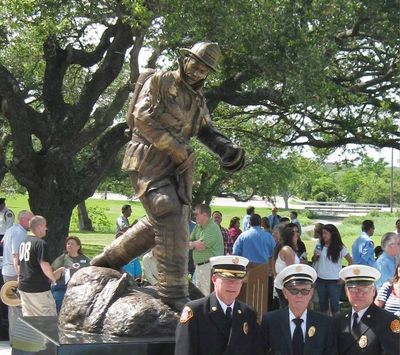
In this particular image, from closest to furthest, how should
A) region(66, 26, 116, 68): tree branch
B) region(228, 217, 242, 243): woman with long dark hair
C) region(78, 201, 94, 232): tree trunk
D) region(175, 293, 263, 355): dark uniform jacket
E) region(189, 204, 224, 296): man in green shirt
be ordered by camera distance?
region(175, 293, 263, 355): dark uniform jacket, region(189, 204, 224, 296): man in green shirt, region(228, 217, 242, 243): woman with long dark hair, region(66, 26, 116, 68): tree branch, region(78, 201, 94, 232): tree trunk

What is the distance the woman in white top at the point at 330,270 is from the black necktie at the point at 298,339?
6424mm

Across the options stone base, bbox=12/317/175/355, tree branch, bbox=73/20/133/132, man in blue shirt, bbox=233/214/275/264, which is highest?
tree branch, bbox=73/20/133/132

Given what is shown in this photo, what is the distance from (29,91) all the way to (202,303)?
16.3 meters

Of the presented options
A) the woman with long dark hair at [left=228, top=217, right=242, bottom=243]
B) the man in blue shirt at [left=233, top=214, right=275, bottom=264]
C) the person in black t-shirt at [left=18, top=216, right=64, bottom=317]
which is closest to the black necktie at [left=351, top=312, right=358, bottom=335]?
the person in black t-shirt at [left=18, top=216, right=64, bottom=317]

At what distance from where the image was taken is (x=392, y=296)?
6766mm

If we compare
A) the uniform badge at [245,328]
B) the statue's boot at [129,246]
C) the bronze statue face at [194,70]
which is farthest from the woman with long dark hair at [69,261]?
the uniform badge at [245,328]

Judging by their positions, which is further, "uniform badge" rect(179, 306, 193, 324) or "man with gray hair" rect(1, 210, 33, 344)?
"man with gray hair" rect(1, 210, 33, 344)

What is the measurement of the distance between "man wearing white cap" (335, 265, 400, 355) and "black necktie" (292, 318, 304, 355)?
0.23 meters

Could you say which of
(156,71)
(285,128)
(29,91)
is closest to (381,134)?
(285,128)

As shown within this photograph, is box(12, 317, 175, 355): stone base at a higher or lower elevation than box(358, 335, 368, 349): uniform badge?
lower

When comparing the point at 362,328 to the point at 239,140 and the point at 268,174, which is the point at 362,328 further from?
the point at 268,174

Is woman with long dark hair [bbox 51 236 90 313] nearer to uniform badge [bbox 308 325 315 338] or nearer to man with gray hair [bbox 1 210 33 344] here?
man with gray hair [bbox 1 210 33 344]

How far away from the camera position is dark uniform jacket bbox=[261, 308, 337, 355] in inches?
187

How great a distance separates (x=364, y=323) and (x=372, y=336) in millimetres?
88
